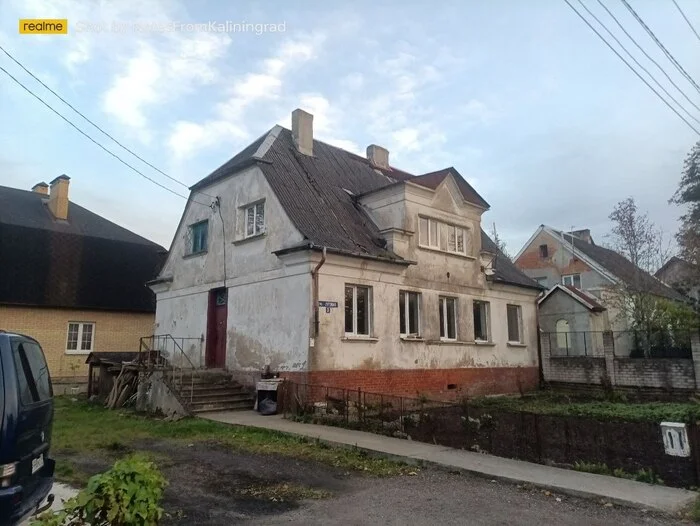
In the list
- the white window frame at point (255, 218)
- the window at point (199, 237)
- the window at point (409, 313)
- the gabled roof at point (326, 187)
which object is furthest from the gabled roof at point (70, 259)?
the window at point (409, 313)

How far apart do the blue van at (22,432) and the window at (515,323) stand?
1953 centimetres

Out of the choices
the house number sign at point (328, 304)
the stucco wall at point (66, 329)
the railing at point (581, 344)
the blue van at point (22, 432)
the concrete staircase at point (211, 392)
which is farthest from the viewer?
the railing at point (581, 344)

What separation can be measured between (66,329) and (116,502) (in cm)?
2232

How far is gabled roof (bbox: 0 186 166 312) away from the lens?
2277cm

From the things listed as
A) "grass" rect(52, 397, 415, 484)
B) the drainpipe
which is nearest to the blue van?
"grass" rect(52, 397, 415, 484)

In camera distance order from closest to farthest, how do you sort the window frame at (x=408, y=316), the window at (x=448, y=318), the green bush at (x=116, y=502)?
the green bush at (x=116, y=502) < the window frame at (x=408, y=316) < the window at (x=448, y=318)

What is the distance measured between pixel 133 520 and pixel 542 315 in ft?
87.3

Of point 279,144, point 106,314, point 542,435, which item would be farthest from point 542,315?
point 106,314

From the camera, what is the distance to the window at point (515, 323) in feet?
73.0

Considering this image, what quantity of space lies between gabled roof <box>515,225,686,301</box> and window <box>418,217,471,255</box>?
1111 cm

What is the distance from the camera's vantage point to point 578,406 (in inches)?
641

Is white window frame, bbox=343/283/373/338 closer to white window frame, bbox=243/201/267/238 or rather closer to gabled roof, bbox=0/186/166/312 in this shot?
white window frame, bbox=243/201/267/238

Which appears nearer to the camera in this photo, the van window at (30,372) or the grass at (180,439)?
the van window at (30,372)

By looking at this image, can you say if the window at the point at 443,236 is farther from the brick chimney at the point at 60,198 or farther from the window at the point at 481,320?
the brick chimney at the point at 60,198
